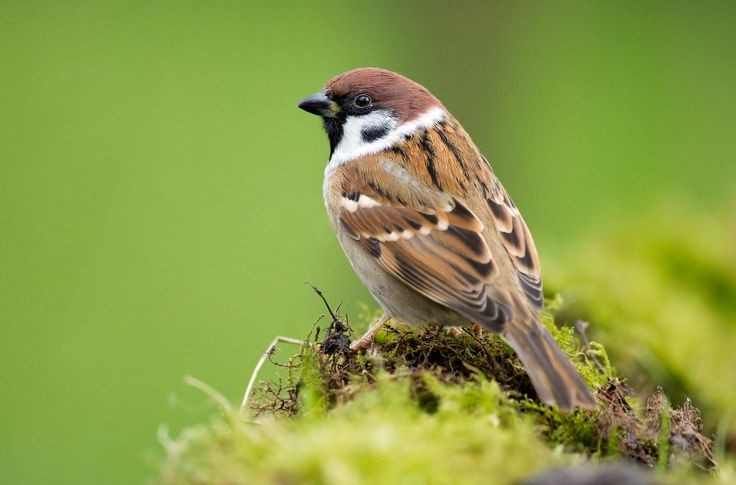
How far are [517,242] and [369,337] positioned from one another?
85cm

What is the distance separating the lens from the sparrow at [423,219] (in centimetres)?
343

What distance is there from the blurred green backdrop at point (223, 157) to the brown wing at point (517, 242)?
1.67 metres

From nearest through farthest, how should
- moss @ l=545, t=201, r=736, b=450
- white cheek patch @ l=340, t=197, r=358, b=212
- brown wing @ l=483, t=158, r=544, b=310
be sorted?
brown wing @ l=483, t=158, r=544, b=310 → moss @ l=545, t=201, r=736, b=450 → white cheek patch @ l=340, t=197, r=358, b=212

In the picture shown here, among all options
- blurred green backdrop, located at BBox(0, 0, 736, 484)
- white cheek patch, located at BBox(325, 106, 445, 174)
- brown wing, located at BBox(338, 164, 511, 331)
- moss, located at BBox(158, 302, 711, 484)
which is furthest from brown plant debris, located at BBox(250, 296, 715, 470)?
blurred green backdrop, located at BBox(0, 0, 736, 484)

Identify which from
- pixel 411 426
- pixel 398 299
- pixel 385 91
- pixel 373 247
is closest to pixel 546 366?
pixel 411 426

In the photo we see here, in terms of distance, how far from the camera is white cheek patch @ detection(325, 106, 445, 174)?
4.46 meters

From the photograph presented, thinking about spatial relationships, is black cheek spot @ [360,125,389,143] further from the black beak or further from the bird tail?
the bird tail

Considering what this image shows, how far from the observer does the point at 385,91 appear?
4.59m

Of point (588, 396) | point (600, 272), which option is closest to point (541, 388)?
point (588, 396)

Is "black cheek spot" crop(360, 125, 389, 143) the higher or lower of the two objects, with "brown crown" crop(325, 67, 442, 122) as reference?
lower

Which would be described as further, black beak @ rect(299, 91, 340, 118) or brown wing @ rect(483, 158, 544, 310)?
black beak @ rect(299, 91, 340, 118)

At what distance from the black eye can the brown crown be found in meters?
0.02

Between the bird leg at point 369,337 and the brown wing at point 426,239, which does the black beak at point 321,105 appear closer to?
the brown wing at point 426,239

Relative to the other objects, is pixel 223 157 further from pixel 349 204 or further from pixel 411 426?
pixel 411 426
